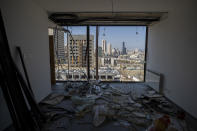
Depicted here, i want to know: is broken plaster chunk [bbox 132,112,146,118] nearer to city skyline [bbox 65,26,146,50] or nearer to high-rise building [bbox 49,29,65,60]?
city skyline [bbox 65,26,146,50]

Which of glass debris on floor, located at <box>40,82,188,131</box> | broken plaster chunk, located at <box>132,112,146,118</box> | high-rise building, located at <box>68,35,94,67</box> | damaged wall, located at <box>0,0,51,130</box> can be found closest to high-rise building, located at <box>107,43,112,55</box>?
high-rise building, located at <box>68,35,94,67</box>

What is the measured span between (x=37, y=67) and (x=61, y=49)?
1.79m

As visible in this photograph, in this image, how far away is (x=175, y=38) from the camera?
8.31 ft

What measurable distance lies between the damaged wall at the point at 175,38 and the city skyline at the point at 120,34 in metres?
1.08

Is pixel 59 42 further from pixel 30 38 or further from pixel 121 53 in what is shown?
pixel 121 53

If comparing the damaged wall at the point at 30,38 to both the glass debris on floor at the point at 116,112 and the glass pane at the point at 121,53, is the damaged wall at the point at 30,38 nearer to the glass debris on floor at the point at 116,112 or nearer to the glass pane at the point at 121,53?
the glass debris on floor at the point at 116,112

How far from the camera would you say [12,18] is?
5.65 ft

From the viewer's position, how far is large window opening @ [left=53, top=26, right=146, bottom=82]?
4.08 metres

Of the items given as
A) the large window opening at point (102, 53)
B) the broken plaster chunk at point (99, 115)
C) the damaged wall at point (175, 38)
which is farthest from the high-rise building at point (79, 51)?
the broken plaster chunk at point (99, 115)

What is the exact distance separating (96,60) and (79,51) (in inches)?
32.9

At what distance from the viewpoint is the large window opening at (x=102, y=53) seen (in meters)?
4.08

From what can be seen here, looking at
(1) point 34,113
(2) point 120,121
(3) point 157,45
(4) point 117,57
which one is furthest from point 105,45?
(1) point 34,113

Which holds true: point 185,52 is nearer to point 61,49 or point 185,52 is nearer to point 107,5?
point 107,5

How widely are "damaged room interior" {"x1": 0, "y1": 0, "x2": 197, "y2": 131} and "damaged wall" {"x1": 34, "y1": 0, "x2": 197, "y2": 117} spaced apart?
0.02 meters
